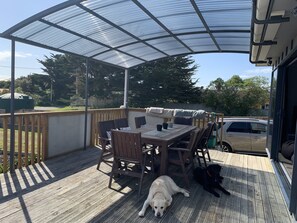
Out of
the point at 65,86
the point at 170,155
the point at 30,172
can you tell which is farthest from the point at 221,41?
the point at 65,86

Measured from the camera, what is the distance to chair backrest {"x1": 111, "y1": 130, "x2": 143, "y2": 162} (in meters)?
3.05

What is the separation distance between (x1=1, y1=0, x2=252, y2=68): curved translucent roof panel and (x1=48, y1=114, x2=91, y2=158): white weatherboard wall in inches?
56.5

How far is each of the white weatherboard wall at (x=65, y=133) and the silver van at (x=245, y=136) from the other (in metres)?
3.83

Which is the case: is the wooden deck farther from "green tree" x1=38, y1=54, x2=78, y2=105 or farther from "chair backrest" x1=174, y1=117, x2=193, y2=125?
"green tree" x1=38, y1=54, x2=78, y2=105

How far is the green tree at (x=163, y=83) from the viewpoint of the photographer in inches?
733

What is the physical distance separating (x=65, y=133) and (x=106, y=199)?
2.50 metres

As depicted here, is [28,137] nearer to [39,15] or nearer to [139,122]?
[39,15]

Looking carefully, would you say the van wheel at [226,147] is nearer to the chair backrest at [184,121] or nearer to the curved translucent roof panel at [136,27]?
the chair backrest at [184,121]

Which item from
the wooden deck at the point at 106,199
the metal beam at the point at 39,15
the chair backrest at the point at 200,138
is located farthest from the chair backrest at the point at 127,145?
the metal beam at the point at 39,15

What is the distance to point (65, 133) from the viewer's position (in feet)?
16.2

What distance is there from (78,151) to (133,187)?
8.05ft

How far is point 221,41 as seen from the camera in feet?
16.6

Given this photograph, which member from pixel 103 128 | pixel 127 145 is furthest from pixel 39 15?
pixel 127 145

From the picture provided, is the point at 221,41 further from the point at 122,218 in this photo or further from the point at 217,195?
the point at 122,218
